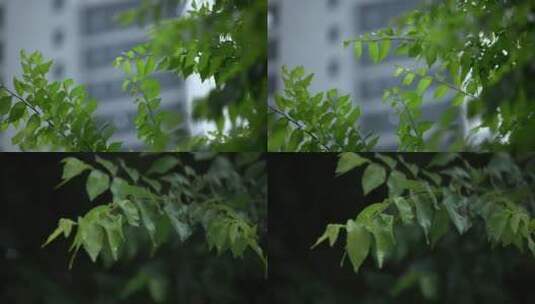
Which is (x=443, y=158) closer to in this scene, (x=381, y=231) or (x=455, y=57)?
(x=455, y=57)

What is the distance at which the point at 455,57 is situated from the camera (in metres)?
2.12

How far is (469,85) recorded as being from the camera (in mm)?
2123

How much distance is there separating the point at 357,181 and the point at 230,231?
37 cm

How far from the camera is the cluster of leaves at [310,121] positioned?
2.12 metres

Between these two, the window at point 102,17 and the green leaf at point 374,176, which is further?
the window at point 102,17

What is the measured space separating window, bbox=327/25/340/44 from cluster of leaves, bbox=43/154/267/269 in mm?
349

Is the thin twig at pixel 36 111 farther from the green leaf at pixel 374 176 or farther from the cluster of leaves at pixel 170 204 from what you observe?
the green leaf at pixel 374 176

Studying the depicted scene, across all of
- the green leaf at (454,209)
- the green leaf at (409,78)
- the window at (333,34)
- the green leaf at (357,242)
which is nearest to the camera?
the green leaf at (357,242)

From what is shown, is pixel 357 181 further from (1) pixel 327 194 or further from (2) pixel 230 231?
(2) pixel 230 231

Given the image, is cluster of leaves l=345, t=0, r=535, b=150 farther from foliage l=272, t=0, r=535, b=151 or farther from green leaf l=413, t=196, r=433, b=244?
green leaf l=413, t=196, r=433, b=244

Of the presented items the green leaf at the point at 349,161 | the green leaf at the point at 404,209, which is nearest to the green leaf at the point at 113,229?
the green leaf at the point at 349,161

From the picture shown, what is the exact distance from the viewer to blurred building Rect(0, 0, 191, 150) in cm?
217

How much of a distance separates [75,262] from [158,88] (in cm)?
44

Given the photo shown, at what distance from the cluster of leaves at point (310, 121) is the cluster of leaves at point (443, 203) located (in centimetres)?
12
